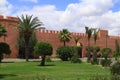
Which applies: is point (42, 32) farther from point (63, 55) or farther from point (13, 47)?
point (63, 55)

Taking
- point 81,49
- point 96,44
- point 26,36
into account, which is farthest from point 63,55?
point 96,44

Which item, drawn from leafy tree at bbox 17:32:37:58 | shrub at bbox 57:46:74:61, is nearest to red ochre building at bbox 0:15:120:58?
leafy tree at bbox 17:32:37:58

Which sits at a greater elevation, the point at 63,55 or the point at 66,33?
the point at 66,33

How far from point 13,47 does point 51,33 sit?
8.35 m

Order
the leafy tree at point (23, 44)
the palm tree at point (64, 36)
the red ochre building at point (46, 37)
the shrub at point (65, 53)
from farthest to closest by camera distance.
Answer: the palm tree at point (64, 36)
the leafy tree at point (23, 44)
the red ochre building at point (46, 37)
the shrub at point (65, 53)

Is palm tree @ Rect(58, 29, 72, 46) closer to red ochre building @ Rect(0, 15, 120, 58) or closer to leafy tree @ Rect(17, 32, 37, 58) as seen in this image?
red ochre building @ Rect(0, 15, 120, 58)

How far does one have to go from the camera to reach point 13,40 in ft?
172

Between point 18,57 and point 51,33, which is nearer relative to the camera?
point 18,57

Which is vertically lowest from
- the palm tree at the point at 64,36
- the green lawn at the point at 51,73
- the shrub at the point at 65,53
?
the green lawn at the point at 51,73

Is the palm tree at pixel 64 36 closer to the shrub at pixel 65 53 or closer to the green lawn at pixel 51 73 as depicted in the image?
the shrub at pixel 65 53

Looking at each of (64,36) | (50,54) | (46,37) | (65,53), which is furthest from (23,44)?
(50,54)

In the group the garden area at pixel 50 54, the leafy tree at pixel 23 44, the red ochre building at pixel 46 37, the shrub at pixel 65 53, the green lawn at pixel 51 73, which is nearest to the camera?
the green lawn at pixel 51 73

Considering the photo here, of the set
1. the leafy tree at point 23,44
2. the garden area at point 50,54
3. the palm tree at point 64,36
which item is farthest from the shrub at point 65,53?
the palm tree at point 64,36

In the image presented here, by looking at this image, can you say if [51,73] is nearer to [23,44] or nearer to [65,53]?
[65,53]
